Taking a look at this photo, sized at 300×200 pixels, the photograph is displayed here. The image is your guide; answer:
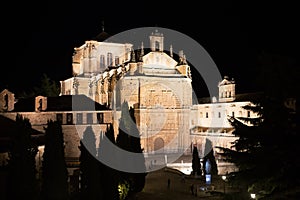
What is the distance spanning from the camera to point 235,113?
129 feet

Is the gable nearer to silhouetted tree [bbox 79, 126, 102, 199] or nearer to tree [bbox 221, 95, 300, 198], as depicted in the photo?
silhouetted tree [bbox 79, 126, 102, 199]

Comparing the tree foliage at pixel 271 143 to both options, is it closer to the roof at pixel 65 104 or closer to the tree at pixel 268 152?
the tree at pixel 268 152

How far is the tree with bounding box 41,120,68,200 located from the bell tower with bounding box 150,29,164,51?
77.7 ft

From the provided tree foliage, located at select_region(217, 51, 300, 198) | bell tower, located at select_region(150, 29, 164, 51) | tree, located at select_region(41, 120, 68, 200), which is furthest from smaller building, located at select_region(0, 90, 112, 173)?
tree foliage, located at select_region(217, 51, 300, 198)

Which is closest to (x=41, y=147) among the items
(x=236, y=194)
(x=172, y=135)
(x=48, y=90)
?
(x=236, y=194)

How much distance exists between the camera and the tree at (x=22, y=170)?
43.0 ft

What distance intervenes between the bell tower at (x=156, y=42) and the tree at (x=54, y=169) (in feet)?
77.7

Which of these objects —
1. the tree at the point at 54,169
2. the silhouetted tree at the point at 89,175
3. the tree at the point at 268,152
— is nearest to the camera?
the tree at the point at 268,152

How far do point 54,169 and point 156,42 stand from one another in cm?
2535

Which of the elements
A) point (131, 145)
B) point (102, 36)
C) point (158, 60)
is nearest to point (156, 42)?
point (158, 60)

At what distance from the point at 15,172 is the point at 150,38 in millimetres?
26187

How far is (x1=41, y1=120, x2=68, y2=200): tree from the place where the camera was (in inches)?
537

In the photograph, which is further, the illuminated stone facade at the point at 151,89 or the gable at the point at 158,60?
the gable at the point at 158,60

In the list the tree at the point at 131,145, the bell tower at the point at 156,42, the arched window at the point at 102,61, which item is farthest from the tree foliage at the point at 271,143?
the arched window at the point at 102,61
